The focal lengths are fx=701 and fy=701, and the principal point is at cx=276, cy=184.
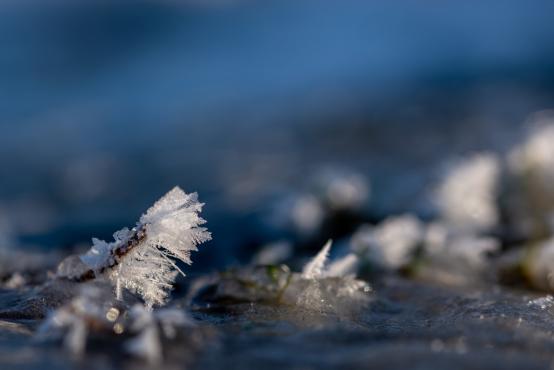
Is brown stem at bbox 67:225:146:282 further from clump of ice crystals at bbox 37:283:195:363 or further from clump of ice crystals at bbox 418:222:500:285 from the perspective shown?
clump of ice crystals at bbox 418:222:500:285

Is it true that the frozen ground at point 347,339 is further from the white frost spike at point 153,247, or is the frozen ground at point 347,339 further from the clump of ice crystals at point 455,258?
the clump of ice crystals at point 455,258

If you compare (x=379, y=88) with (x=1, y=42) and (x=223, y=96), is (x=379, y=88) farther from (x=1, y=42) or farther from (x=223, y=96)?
(x=1, y=42)

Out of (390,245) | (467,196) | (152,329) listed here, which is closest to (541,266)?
(390,245)

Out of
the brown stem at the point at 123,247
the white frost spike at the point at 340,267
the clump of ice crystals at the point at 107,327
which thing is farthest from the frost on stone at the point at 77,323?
the white frost spike at the point at 340,267

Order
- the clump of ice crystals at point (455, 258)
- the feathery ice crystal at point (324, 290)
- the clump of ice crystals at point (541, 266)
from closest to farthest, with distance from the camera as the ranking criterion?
the feathery ice crystal at point (324, 290) < the clump of ice crystals at point (541, 266) < the clump of ice crystals at point (455, 258)

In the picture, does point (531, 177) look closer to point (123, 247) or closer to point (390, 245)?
point (390, 245)

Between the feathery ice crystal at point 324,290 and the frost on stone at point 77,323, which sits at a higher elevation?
the feathery ice crystal at point 324,290

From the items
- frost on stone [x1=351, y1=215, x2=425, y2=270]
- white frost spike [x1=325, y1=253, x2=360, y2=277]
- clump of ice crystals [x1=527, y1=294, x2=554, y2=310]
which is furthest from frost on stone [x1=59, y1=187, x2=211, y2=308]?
frost on stone [x1=351, y1=215, x2=425, y2=270]
